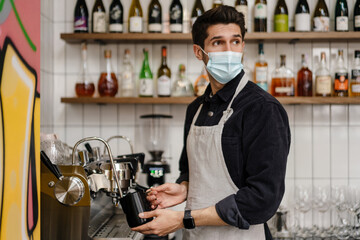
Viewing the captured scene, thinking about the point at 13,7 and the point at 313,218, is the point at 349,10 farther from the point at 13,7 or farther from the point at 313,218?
the point at 13,7

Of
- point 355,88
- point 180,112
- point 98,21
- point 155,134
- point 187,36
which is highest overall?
point 98,21

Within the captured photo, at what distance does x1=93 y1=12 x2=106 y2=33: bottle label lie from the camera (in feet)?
8.58

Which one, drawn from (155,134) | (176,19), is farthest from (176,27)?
(155,134)

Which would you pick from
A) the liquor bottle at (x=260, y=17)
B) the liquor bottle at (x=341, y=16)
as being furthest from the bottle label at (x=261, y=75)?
the liquor bottle at (x=341, y=16)

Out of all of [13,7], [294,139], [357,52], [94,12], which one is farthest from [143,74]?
[13,7]

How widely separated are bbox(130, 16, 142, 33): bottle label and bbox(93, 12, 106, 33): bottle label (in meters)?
0.16

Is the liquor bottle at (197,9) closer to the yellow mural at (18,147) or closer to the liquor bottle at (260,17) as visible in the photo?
the liquor bottle at (260,17)

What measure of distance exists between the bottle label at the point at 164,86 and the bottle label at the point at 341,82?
3.06ft

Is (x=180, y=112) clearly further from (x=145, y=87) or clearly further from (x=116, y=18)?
(x=116, y=18)

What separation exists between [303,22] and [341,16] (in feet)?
0.73

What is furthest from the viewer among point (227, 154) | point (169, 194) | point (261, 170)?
point (169, 194)

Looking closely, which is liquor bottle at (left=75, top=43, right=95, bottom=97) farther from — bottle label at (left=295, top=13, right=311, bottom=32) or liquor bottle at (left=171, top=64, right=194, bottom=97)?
bottle label at (left=295, top=13, right=311, bottom=32)

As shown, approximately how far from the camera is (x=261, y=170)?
4.32 ft

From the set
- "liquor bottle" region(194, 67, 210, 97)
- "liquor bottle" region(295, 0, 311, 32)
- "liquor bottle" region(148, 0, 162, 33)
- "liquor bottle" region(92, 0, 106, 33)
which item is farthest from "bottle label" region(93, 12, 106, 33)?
"liquor bottle" region(295, 0, 311, 32)
